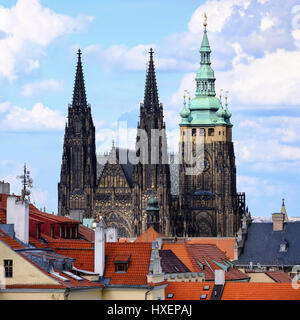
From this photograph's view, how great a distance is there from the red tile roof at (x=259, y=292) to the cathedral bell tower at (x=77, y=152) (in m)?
107

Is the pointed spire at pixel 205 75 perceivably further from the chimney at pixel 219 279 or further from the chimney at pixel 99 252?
the chimney at pixel 99 252

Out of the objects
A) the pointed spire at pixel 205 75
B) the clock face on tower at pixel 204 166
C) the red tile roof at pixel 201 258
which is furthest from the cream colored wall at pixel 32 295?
the pointed spire at pixel 205 75

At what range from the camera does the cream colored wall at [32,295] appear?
43.2 meters

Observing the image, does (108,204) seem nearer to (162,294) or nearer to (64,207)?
(64,207)

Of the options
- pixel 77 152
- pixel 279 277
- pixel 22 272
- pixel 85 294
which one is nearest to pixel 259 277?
pixel 279 277

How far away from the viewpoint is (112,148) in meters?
177

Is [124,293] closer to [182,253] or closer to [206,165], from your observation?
[182,253]

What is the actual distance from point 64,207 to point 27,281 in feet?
415

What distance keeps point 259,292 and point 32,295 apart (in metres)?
20.1

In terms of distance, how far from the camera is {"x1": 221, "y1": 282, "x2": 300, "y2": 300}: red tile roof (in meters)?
60.6

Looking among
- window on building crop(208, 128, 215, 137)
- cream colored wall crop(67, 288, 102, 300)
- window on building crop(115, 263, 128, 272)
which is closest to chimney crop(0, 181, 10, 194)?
window on building crop(115, 263, 128, 272)

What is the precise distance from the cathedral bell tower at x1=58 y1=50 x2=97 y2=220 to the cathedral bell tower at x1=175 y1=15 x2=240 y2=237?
12926mm

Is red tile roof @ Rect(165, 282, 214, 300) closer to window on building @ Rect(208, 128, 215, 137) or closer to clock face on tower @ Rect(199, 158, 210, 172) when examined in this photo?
clock face on tower @ Rect(199, 158, 210, 172)
